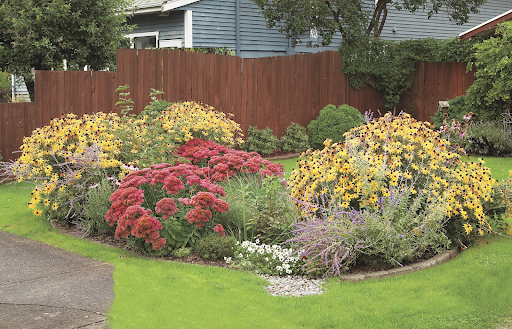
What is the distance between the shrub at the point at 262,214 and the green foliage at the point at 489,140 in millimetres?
7612

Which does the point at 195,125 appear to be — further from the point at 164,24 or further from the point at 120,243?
the point at 164,24

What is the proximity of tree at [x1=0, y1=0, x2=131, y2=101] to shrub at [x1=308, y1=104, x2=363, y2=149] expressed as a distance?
5150mm

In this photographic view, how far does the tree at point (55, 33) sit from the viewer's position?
11.5 m

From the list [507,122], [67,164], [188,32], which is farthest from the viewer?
[188,32]

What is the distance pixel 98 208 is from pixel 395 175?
11.2ft

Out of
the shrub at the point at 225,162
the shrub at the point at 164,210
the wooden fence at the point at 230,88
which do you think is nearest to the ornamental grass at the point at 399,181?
the shrub at the point at 225,162

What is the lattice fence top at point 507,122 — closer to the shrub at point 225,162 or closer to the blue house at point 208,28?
the shrub at point 225,162

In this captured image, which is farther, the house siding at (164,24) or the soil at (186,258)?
the house siding at (164,24)

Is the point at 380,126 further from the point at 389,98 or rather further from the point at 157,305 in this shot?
the point at 389,98

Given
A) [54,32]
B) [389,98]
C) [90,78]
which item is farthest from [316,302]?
[389,98]

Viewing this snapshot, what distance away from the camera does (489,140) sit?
520 inches

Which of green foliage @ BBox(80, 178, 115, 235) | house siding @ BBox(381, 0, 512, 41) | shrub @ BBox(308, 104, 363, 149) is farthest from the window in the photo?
green foliage @ BBox(80, 178, 115, 235)

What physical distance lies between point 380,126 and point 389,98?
11.1m

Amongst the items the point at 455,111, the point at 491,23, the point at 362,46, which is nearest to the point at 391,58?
the point at 362,46
